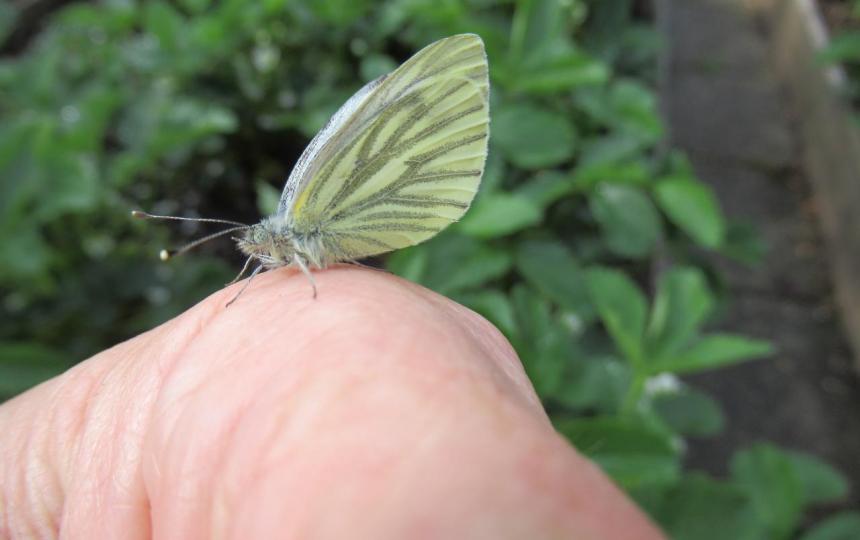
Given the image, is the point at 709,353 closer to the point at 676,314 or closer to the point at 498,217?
the point at 676,314

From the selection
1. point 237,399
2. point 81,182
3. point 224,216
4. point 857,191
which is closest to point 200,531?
point 237,399

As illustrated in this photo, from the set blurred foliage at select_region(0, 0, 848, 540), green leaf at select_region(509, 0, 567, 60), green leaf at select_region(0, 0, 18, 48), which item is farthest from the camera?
green leaf at select_region(0, 0, 18, 48)

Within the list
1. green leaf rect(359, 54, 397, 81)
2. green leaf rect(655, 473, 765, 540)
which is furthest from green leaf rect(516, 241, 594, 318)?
green leaf rect(359, 54, 397, 81)

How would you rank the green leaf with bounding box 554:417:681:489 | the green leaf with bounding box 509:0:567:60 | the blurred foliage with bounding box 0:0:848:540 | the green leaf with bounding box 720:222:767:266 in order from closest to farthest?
the green leaf with bounding box 554:417:681:489
the blurred foliage with bounding box 0:0:848:540
the green leaf with bounding box 509:0:567:60
the green leaf with bounding box 720:222:767:266

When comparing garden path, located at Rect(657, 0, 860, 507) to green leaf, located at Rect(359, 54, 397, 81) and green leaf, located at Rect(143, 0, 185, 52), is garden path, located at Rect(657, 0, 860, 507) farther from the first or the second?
green leaf, located at Rect(143, 0, 185, 52)

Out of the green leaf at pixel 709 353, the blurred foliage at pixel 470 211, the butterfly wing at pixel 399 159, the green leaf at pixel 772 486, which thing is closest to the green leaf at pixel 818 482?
the blurred foliage at pixel 470 211

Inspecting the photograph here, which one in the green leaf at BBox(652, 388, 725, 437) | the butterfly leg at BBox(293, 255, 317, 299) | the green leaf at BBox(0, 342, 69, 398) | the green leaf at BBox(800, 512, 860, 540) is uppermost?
the butterfly leg at BBox(293, 255, 317, 299)

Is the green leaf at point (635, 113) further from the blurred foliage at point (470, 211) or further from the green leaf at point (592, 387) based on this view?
the green leaf at point (592, 387)
